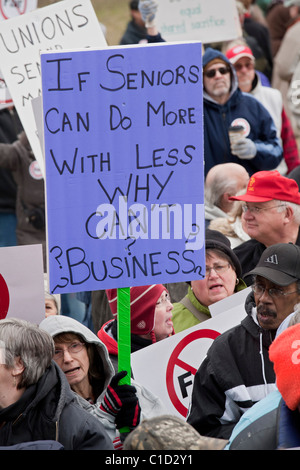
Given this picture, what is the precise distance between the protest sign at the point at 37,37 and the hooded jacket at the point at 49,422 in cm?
262

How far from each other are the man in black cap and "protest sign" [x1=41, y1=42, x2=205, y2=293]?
0.37 meters

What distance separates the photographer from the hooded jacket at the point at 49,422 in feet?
12.2

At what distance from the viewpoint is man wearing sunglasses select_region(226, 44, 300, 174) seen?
816 cm

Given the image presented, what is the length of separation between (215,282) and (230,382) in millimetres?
1146

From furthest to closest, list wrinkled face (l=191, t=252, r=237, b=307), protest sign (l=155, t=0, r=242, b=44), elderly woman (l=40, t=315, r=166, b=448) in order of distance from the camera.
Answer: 1. protest sign (l=155, t=0, r=242, b=44)
2. wrinkled face (l=191, t=252, r=237, b=307)
3. elderly woman (l=40, t=315, r=166, b=448)

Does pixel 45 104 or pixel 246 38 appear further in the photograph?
pixel 246 38

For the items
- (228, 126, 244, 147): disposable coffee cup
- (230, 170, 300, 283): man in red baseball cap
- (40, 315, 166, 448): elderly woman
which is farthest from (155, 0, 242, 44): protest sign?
(40, 315, 166, 448): elderly woman

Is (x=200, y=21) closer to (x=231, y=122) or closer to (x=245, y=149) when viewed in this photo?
(x=231, y=122)

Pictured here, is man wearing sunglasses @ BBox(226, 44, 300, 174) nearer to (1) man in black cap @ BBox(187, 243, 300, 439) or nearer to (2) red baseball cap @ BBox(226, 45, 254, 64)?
(2) red baseball cap @ BBox(226, 45, 254, 64)

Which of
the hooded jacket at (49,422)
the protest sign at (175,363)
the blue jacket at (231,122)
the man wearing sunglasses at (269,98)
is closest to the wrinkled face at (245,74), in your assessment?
the man wearing sunglasses at (269,98)

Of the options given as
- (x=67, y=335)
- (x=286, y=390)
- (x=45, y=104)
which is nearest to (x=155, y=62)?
(x=45, y=104)
